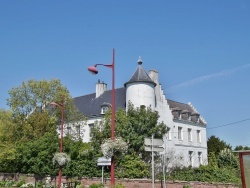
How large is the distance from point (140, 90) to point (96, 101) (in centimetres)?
1102

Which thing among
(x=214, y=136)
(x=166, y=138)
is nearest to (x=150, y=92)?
(x=166, y=138)

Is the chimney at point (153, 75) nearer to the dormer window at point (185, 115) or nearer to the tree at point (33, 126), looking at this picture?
the dormer window at point (185, 115)

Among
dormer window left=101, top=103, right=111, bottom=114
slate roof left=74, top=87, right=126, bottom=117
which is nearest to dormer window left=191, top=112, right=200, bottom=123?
slate roof left=74, top=87, right=126, bottom=117

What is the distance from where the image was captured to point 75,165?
3139 cm

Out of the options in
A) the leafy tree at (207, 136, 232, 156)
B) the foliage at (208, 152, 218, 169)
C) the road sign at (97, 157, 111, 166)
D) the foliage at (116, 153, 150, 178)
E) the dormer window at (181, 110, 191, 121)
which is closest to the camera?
the foliage at (116, 153, 150, 178)

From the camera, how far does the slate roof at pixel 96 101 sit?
146 ft

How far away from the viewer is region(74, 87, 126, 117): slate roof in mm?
44500

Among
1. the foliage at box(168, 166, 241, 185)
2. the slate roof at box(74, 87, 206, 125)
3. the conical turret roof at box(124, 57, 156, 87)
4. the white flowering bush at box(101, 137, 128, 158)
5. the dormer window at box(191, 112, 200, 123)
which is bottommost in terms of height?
the foliage at box(168, 166, 241, 185)

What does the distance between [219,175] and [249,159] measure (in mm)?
20783

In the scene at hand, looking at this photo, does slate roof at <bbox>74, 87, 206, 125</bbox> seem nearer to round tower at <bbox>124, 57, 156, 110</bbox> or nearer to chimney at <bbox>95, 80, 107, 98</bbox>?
chimney at <bbox>95, 80, 107, 98</bbox>

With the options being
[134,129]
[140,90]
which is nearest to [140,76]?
[140,90]

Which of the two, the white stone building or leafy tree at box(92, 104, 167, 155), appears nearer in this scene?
leafy tree at box(92, 104, 167, 155)

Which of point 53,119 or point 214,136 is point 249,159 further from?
point 214,136

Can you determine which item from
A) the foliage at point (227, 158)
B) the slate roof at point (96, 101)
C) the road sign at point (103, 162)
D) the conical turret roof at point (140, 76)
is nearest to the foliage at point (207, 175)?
the road sign at point (103, 162)
